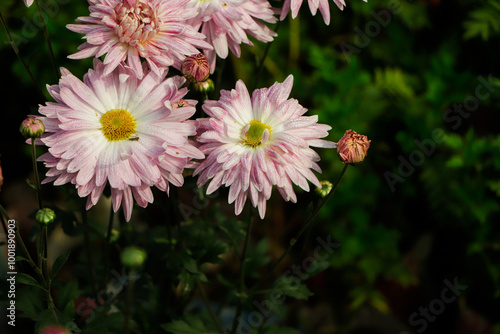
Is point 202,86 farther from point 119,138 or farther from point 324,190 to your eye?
point 324,190

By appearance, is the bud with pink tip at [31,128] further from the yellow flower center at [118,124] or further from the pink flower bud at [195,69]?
the pink flower bud at [195,69]

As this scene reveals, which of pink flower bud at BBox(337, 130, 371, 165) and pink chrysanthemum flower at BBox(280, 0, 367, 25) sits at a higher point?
pink chrysanthemum flower at BBox(280, 0, 367, 25)

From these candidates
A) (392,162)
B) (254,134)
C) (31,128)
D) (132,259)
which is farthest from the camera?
(392,162)

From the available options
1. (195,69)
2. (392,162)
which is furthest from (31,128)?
(392,162)

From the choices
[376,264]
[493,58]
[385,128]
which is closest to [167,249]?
[376,264]

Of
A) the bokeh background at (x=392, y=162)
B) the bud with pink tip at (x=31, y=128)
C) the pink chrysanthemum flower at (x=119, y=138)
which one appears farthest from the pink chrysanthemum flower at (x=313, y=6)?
the bokeh background at (x=392, y=162)

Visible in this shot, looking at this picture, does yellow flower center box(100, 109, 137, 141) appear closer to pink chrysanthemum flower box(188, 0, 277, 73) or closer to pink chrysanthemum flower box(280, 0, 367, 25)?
pink chrysanthemum flower box(188, 0, 277, 73)

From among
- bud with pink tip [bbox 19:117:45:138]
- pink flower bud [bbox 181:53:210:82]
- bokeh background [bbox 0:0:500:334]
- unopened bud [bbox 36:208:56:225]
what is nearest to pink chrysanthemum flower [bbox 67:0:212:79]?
pink flower bud [bbox 181:53:210:82]
